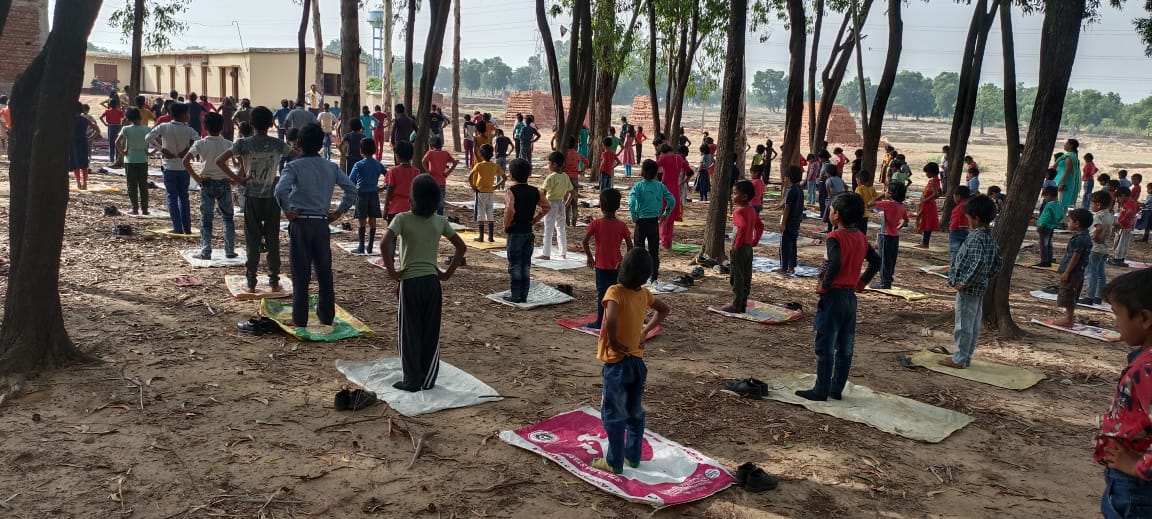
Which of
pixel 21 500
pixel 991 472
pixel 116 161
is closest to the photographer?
pixel 21 500

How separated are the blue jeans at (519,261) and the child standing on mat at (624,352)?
4.39 meters

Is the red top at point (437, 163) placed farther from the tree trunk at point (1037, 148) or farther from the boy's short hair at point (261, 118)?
the tree trunk at point (1037, 148)

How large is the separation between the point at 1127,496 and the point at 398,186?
8578 mm

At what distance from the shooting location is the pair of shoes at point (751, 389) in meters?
6.54

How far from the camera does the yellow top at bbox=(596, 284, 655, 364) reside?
4.63 m

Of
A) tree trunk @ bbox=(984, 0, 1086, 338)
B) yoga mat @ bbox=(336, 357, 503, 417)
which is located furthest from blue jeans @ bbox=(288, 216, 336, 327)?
tree trunk @ bbox=(984, 0, 1086, 338)

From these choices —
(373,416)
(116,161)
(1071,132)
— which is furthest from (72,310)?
(1071,132)

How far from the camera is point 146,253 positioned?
34.2ft

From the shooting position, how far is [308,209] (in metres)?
7.14

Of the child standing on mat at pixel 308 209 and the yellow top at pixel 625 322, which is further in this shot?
the child standing on mat at pixel 308 209

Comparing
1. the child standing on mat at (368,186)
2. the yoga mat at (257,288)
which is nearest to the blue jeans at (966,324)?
the yoga mat at (257,288)

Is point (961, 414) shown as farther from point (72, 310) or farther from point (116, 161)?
point (116, 161)

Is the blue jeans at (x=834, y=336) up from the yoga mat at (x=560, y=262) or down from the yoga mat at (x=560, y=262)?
up

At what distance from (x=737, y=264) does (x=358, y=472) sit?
18.0 ft
